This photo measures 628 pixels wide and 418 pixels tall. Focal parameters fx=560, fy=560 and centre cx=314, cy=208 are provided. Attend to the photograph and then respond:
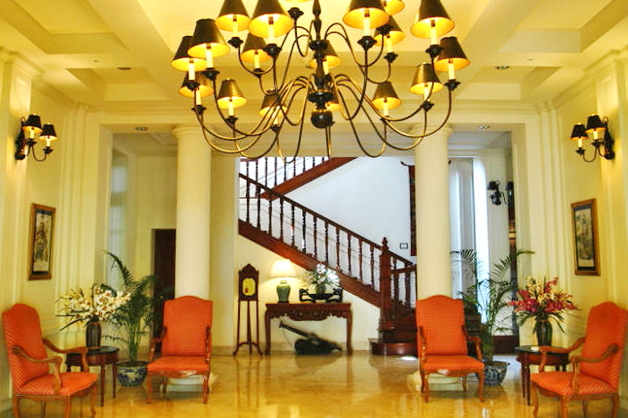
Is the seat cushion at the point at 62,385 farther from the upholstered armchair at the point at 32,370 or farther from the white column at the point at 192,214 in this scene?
the white column at the point at 192,214

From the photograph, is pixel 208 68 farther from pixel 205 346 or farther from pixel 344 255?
pixel 344 255

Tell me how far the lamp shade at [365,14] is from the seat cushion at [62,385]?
4.15 m

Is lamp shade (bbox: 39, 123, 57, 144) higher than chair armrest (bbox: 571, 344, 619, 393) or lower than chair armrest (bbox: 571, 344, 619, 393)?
higher

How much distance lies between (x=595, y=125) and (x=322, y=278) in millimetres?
5648

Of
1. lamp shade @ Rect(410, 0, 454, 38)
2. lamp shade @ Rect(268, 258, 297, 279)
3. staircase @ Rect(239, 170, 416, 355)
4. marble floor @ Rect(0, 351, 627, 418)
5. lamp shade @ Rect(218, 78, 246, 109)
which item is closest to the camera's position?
lamp shade @ Rect(410, 0, 454, 38)

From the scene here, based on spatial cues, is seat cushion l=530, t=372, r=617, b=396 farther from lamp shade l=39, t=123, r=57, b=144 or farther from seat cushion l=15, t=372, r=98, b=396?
lamp shade l=39, t=123, r=57, b=144

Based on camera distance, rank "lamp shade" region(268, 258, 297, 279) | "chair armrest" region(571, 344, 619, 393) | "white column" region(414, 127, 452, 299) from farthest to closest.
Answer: "lamp shade" region(268, 258, 297, 279), "white column" region(414, 127, 452, 299), "chair armrest" region(571, 344, 619, 393)

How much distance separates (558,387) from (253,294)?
5883 mm

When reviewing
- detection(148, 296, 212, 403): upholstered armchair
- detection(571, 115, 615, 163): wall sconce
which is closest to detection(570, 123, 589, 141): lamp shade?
detection(571, 115, 615, 163): wall sconce

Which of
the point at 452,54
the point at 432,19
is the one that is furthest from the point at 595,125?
the point at 432,19

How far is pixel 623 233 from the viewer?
5.58m

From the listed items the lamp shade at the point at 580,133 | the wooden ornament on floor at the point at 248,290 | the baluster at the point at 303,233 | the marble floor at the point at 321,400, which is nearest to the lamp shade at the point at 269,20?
the lamp shade at the point at 580,133

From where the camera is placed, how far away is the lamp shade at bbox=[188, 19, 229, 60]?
337 cm

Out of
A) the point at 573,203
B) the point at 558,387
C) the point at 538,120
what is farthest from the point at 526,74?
the point at 558,387
